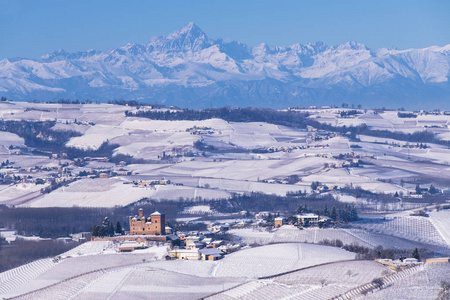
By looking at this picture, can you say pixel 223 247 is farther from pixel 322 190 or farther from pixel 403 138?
pixel 403 138

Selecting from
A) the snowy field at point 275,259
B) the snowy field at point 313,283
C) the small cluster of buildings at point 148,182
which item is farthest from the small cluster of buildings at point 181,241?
the small cluster of buildings at point 148,182

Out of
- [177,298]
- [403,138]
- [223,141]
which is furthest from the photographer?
[403,138]

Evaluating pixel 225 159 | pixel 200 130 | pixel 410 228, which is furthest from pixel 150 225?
pixel 200 130

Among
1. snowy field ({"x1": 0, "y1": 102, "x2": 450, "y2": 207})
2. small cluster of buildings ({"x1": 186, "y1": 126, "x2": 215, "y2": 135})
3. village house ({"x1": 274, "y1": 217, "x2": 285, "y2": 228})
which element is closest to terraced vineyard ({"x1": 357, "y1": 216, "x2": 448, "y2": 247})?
village house ({"x1": 274, "y1": 217, "x2": 285, "y2": 228})

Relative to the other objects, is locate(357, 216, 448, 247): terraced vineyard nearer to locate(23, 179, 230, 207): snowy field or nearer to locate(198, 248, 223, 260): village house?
locate(198, 248, 223, 260): village house

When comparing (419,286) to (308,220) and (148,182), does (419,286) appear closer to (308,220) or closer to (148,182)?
(308,220)

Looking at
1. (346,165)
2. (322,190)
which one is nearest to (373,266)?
(322,190)

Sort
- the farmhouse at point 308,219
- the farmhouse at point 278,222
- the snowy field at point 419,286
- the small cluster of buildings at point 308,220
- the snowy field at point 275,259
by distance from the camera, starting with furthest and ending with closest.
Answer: the farmhouse at point 278,222
the farmhouse at point 308,219
the small cluster of buildings at point 308,220
the snowy field at point 275,259
the snowy field at point 419,286

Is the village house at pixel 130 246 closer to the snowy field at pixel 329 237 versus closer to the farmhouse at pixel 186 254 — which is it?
the farmhouse at pixel 186 254
